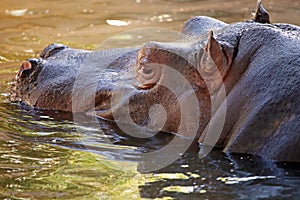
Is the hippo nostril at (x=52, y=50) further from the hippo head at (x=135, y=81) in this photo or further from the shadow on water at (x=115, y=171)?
the shadow on water at (x=115, y=171)

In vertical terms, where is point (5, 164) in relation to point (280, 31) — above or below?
below

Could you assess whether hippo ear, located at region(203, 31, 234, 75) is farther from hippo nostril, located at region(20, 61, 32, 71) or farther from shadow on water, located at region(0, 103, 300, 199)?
hippo nostril, located at region(20, 61, 32, 71)

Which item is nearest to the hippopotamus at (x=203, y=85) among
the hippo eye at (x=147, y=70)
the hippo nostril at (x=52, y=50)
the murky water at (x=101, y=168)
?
the hippo eye at (x=147, y=70)

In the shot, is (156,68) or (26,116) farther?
(26,116)

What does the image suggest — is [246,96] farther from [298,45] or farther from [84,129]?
[84,129]

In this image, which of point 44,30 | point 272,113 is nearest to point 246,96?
point 272,113

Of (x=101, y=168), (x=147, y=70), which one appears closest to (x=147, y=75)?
(x=147, y=70)

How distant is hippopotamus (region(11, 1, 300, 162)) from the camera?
380cm

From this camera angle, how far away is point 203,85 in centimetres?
418

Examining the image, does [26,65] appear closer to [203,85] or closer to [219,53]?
[203,85]

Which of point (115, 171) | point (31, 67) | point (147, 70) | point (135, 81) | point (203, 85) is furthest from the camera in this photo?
point (31, 67)

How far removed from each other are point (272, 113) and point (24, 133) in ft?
5.54

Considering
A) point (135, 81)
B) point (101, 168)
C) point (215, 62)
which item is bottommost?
point (101, 168)

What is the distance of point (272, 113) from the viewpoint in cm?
377
